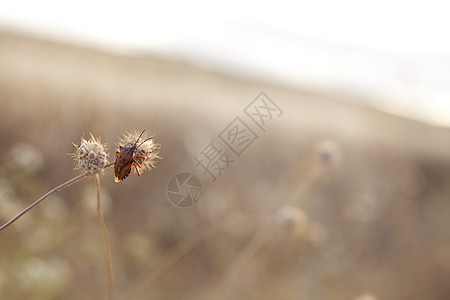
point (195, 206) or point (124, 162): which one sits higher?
point (195, 206)

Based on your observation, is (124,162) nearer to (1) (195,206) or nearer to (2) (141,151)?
(2) (141,151)

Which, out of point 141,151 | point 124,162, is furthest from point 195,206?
point 124,162

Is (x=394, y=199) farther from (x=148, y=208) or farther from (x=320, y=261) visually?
(x=148, y=208)

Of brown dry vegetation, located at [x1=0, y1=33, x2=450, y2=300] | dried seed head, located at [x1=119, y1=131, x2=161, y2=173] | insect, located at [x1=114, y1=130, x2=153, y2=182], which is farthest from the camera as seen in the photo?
brown dry vegetation, located at [x1=0, y1=33, x2=450, y2=300]

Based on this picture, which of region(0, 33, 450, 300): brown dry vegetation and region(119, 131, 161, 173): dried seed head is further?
region(0, 33, 450, 300): brown dry vegetation

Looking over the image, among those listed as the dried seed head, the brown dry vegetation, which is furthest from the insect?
the brown dry vegetation

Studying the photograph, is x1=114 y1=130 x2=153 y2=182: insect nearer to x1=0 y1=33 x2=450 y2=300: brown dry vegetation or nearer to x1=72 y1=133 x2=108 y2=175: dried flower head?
x1=72 y1=133 x2=108 y2=175: dried flower head
